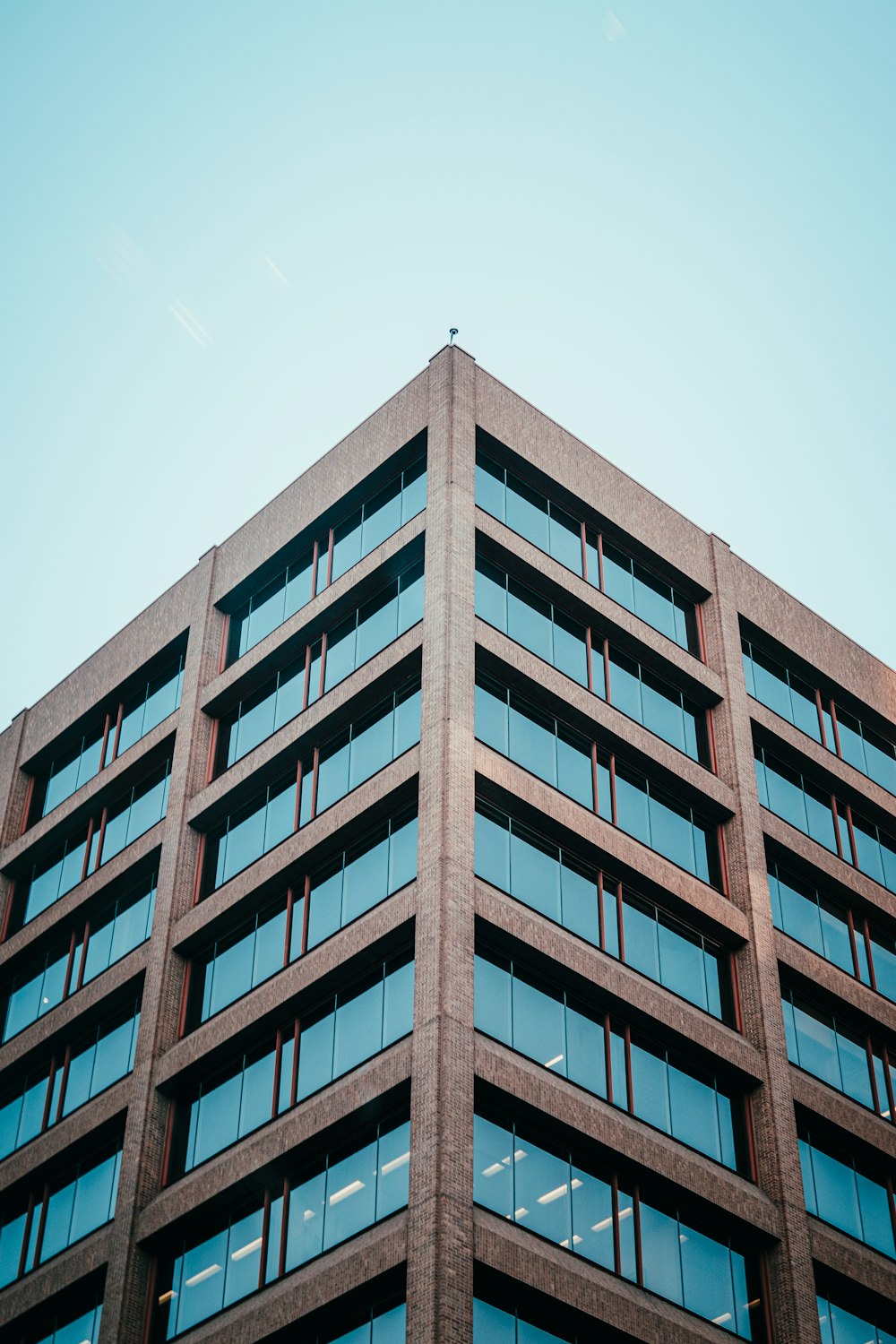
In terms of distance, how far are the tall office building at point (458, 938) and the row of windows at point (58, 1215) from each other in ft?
0.37

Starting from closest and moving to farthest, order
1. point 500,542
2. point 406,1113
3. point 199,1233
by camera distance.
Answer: point 406,1113 < point 199,1233 < point 500,542

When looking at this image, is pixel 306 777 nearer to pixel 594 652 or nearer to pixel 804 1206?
pixel 594 652

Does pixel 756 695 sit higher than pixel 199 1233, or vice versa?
pixel 756 695

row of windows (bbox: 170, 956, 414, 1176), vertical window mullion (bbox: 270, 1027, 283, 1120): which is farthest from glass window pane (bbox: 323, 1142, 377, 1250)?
vertical window mullion (bbox: 270, 1027, 283, 1120)

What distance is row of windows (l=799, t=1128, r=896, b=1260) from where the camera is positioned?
4053 centimetres

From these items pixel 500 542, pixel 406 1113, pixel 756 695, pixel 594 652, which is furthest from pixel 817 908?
pixel 406 1113

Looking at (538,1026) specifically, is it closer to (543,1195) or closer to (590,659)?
(543,1195)

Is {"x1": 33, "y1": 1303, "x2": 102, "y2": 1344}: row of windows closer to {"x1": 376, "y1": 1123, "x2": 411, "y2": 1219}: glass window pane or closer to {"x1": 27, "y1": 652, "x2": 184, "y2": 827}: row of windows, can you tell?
{"x1": 376, "y1": 1123, "x2": 411, "y2": 1219}: glass window pane

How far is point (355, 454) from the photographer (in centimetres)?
4628

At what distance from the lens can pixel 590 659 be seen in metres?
44.3

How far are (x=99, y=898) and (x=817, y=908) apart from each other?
64.0 ft

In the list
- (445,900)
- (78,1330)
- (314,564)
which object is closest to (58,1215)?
(78,1330)

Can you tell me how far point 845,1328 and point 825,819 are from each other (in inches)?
585

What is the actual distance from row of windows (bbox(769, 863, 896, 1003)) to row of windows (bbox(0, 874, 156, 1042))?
16.6 m
